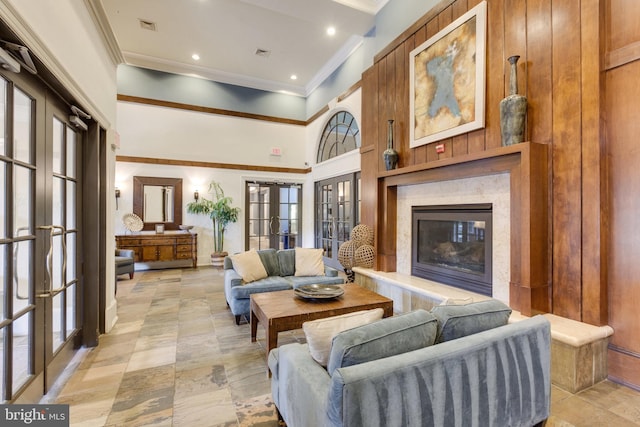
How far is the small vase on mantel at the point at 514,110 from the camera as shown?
106 inches

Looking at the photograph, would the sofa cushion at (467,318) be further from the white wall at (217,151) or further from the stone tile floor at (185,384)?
the white wall at (217,151)

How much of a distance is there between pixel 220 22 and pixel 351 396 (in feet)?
20.8

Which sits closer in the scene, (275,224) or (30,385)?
(30,385)

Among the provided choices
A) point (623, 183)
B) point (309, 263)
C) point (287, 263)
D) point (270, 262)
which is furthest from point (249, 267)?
point (623, 183)

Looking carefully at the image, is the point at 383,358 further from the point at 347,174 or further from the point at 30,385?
the point at 347,174

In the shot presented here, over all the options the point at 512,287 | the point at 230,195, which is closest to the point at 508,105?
the point at 512,287

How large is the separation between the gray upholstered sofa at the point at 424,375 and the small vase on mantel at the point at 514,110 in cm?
172

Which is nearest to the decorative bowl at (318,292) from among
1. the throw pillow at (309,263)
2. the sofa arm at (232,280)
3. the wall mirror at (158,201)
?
the sofa arm at (232,280)

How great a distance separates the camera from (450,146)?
11.4 ft

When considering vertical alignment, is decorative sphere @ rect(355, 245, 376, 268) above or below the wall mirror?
below

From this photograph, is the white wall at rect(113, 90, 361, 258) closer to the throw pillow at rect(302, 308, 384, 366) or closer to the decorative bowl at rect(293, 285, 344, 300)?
the decorative bowl at rect(293, 285, 344, 300)

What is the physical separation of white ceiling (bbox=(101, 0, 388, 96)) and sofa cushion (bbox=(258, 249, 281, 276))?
3748mm

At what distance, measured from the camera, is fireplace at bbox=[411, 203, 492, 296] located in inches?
127

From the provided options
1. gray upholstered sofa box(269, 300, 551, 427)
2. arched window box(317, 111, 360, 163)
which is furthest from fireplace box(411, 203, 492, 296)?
arched window box(317, 111, 360, 163)
